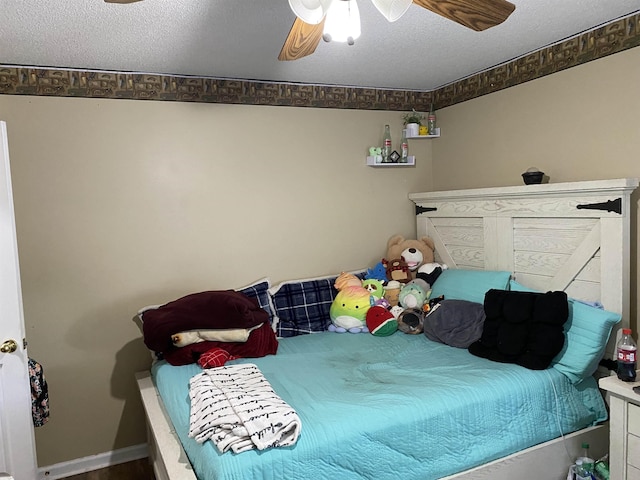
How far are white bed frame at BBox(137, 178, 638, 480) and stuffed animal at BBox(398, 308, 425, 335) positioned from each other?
1.85 ft

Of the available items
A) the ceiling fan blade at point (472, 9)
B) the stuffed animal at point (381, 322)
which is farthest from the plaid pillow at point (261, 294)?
the ceiling fan blade at point (472, 9)

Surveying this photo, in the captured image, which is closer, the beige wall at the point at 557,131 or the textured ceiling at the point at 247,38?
the textured ceiling at the point at 247,38

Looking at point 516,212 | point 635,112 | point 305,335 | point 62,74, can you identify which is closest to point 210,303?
point 305,335

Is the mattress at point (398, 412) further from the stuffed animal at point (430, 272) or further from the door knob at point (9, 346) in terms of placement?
the stuffed animal at point (430, 272)

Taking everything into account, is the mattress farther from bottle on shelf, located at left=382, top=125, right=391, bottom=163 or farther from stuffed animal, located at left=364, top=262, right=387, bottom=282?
bottle on shelf, located at left=382, top=125, right=391, bottom=163

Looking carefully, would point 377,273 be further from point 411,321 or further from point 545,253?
point 545,253

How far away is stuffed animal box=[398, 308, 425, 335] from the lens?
304 centimetres

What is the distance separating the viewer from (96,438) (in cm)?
299

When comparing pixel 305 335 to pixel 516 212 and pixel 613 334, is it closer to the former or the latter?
pixel 516 212

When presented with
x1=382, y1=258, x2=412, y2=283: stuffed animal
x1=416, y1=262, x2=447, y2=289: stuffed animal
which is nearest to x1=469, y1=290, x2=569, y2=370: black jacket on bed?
x1=416, y1=262, x2=447, y2=289: stuffed animal

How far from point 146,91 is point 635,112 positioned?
111 inches

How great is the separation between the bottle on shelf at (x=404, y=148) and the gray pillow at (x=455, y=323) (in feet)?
4.12

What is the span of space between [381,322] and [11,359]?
204 cm

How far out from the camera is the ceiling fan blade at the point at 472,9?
161cm
